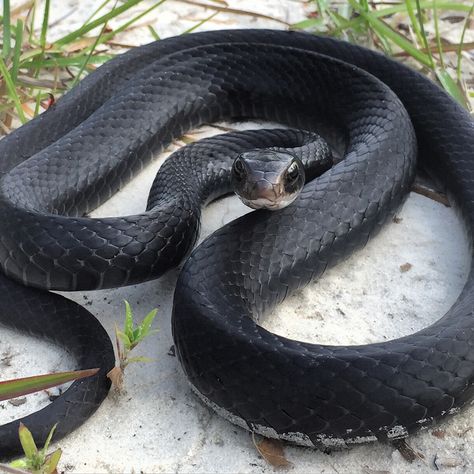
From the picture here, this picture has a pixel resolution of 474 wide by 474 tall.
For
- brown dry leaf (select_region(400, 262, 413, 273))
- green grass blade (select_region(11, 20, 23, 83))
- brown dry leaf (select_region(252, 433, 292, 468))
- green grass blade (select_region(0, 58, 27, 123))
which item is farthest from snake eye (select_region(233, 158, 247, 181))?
green grass blade (select_region(11, 20, 23, 83))

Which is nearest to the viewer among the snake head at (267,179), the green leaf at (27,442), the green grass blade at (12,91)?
the green leaf at (27,442)

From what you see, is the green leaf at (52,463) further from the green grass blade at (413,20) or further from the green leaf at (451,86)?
the green grass blade at (413,20)

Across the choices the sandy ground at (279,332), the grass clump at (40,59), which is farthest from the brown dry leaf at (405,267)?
the grass clump at (40,59)

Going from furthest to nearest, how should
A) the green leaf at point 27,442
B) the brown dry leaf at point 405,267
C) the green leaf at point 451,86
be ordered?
1. the green leaf at point 451,86
2. the brown dry leaf at point 405,267
3. the green leaf at point 27,442

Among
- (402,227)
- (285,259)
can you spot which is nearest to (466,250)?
(402,227)

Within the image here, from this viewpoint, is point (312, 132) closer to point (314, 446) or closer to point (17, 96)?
point (17, 96)

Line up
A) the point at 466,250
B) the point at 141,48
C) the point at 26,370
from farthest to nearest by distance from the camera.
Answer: the point at 141,48, the point at 466,250, the point at 26,370

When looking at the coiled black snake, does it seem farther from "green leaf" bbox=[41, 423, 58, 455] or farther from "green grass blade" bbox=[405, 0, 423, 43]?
"green grass blade" bbox=[405, 0, 423, 43]
